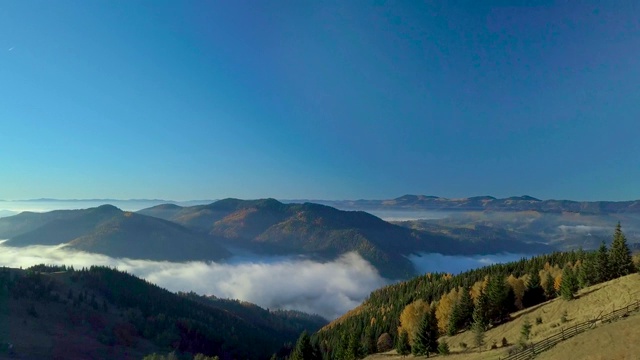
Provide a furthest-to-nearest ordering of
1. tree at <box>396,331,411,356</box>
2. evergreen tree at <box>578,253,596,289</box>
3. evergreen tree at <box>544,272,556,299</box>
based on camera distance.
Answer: evergreen tree at <box>544,272,556,299</box>, tree at <box>396,331,411,356</box>, evergreen tree at <box>578,253,596,289</box>

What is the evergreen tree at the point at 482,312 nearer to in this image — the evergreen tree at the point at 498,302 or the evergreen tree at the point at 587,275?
the evergreen tree at the point at 498,302

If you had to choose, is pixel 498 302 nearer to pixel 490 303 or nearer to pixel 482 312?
pixel 490 303

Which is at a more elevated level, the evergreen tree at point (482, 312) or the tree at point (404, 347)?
the evergreen tree at point (482, 312)

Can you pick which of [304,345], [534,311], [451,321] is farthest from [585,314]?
[304,345]

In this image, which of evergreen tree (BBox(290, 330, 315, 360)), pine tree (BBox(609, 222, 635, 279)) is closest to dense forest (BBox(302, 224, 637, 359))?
pine tree (BBox(609, 222, 635, 279))

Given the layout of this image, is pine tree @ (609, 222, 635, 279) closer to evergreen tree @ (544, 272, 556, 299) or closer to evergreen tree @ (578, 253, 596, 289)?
evergreen tree @ (578, 253, 596, 289)

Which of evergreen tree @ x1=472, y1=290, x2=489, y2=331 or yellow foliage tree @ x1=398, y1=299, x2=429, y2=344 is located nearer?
evergreen tree @ x1=472, y1=290, x2=489, y2=331

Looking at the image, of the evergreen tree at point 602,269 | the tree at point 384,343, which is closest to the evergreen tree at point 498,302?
the evergreen tree at point 602,269

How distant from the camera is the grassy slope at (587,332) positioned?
41531 mm

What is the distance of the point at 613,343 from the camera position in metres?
41.3

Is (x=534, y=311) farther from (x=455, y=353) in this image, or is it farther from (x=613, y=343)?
(x=613, y=343)

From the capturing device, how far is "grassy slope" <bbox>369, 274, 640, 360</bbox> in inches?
1635

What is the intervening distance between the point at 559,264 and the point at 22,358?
8856 inches

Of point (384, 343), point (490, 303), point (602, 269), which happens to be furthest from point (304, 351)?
point (602, 269)
